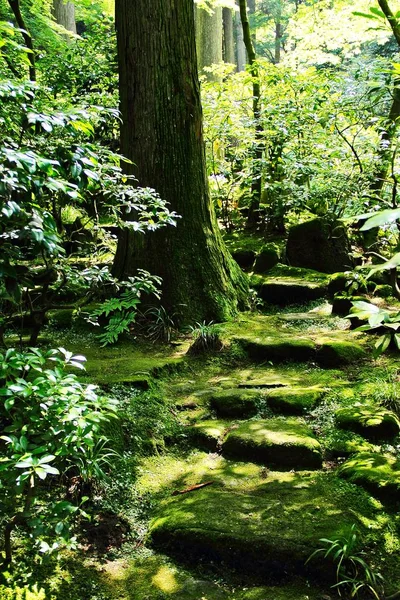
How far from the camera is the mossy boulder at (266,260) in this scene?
26.5 ft

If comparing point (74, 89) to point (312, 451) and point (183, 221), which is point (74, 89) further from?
point (312, 451)

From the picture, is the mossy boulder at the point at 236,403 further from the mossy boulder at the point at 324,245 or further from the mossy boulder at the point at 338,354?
the mossy boulder at the point at 324,245

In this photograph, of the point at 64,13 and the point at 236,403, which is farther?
the point at 64,13

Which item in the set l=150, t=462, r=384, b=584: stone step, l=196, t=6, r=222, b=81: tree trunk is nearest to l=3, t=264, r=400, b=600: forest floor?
l=150, t=462, r=384, b=584: stone step

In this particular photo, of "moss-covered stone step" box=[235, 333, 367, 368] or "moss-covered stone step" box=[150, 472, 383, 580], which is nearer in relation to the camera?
"moss-covered stone step" box=[150, 472, 383, 580]

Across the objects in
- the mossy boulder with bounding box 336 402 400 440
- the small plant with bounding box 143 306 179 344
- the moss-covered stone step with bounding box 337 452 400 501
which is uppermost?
the small plant with bounding box 143 306 179 344

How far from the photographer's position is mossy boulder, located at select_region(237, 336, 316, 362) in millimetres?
5363

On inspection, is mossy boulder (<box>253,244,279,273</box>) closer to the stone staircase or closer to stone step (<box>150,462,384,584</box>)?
the stone staircase

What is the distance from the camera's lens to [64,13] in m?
17.4

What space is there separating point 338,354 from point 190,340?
1540 mm

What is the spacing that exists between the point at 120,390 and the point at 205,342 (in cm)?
144

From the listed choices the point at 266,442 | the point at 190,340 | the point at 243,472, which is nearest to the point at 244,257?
the point at 190,340

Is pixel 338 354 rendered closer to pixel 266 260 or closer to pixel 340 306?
pixel 340 306

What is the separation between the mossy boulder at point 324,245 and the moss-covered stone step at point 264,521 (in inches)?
191
